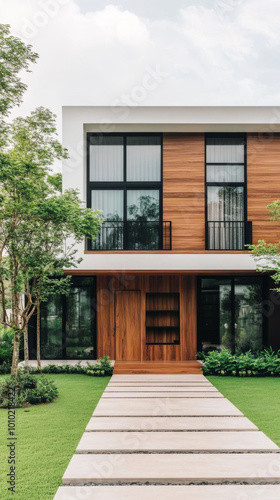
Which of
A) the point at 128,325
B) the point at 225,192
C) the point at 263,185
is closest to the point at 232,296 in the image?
the point at 225,192

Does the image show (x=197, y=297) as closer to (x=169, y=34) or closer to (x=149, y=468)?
(x=169, y=34)

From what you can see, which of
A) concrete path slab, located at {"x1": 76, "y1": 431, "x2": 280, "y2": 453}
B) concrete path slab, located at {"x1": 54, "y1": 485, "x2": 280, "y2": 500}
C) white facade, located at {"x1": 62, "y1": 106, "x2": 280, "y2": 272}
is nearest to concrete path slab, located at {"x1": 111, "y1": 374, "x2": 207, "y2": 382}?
white facade, located at {"x1": 62, "y1": 106, "x2": 280, "y2": 272}

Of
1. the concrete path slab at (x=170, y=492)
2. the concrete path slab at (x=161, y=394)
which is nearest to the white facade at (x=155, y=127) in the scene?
the concrete path slab at (x=161, y=394)

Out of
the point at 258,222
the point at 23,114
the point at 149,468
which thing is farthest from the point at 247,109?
the point at 149,468

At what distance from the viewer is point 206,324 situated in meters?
12.1

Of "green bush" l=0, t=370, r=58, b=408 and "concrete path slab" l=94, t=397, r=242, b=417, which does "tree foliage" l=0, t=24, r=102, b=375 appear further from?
"concrete path slab" l=94, t=397, r=242, b=417

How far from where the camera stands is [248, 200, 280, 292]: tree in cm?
1003

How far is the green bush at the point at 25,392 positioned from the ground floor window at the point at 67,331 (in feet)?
13.7

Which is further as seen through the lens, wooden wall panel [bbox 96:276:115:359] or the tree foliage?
wooden wall panel [bbox 96:276:115:359]

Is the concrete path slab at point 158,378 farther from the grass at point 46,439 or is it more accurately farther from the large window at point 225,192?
the large window at point 225,192

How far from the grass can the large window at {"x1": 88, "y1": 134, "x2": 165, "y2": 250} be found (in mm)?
4687

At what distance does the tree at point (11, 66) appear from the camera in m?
6.46

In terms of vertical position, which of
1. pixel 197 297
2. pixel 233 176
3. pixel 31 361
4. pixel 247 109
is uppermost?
pixel 247 109

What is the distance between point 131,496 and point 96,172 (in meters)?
9.33
